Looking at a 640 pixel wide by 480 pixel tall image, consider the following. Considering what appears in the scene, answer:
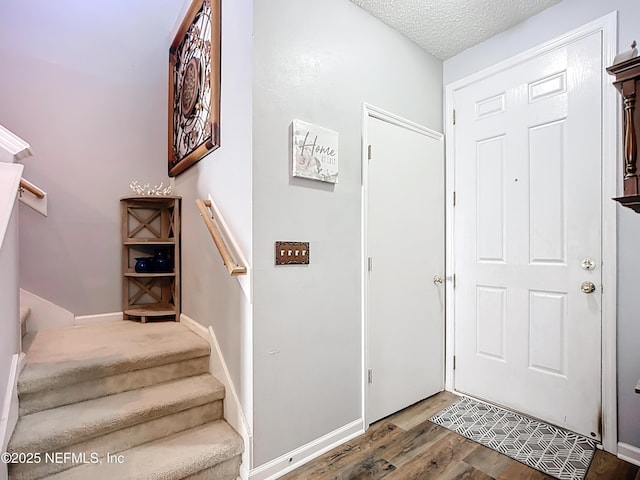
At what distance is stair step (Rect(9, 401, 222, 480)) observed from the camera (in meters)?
1.43

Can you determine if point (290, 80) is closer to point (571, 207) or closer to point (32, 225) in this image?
point (571, 207)

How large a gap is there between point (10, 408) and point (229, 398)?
3.18 feet

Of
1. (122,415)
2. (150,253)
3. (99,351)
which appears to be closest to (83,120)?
(150,253)

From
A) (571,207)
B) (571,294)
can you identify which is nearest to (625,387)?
(571,294)

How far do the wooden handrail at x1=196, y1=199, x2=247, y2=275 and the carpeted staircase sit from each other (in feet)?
2.54

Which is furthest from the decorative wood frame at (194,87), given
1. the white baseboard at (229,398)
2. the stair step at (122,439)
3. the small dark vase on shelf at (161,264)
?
the stair step at (122,439)

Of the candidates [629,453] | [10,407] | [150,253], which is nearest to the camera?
[10,407]

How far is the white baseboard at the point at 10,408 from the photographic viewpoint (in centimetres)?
137

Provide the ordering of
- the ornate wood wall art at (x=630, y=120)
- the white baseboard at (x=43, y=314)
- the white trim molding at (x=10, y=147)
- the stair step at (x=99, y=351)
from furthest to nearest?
the white baseboard at (x=43, y=314), the stair step at (x=99, y=351), the white trim molding at (x=10, y=147), the ornate wood wall art at (x=630, y=120)

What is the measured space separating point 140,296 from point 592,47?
383 cm

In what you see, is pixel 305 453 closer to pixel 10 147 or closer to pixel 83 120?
pixel 10 147

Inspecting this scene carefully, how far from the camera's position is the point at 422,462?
5.86 feet

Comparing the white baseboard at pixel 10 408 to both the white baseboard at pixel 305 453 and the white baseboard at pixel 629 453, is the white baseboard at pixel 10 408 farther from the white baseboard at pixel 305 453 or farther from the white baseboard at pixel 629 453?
the white baseboard at pixel 629 453

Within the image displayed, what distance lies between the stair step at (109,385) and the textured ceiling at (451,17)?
256cm
